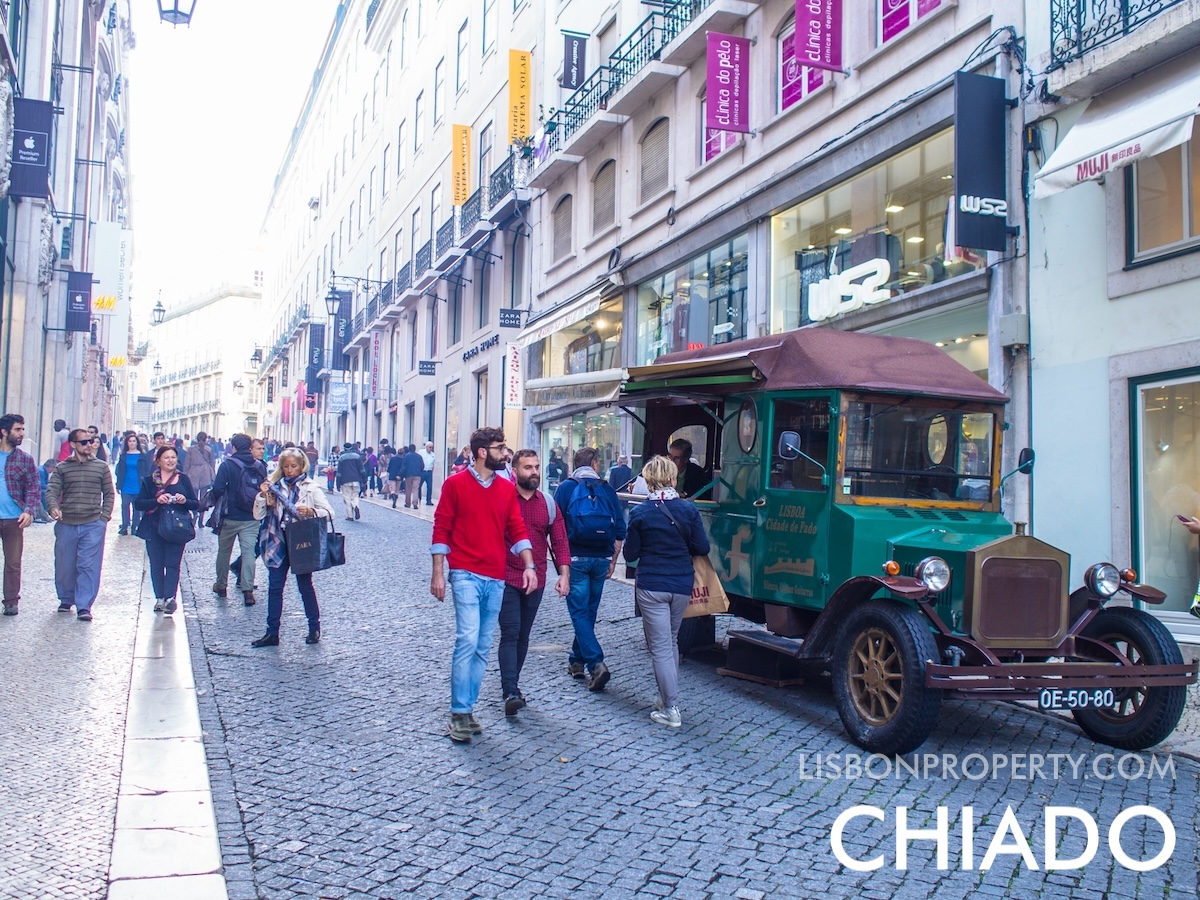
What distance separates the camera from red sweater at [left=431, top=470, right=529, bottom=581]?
5980 mm

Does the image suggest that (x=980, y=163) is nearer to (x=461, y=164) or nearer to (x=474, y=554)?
(x=474, y=554)

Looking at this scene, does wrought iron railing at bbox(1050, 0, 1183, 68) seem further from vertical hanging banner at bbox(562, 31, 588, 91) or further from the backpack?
vertical hanging banner at bbox(562, 31, 588, 91)

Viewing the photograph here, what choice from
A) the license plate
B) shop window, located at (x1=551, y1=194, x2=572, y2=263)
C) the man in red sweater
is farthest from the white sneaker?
shop window, located at (x1=551, y1=194, x2=572, y2=263)

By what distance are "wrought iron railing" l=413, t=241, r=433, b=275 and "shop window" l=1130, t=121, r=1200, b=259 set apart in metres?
26.7

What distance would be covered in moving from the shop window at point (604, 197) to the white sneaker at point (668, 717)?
16402mm

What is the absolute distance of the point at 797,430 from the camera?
7.07 meters

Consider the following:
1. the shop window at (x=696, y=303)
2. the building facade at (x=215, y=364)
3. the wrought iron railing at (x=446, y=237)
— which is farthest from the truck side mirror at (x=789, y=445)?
the building facade at (x=215, y=364)

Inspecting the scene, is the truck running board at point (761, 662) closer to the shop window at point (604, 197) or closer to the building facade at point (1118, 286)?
the building facade at point (1118, 286)

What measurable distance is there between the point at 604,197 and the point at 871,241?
9.72 metres

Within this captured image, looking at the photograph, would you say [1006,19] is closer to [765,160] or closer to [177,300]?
[765,160]

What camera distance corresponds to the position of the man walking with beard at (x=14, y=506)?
9.18m

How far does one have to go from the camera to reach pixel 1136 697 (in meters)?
6.08

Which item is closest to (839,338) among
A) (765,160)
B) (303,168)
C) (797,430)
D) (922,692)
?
(797,430)

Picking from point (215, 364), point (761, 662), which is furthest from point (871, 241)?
point (215, 364)
